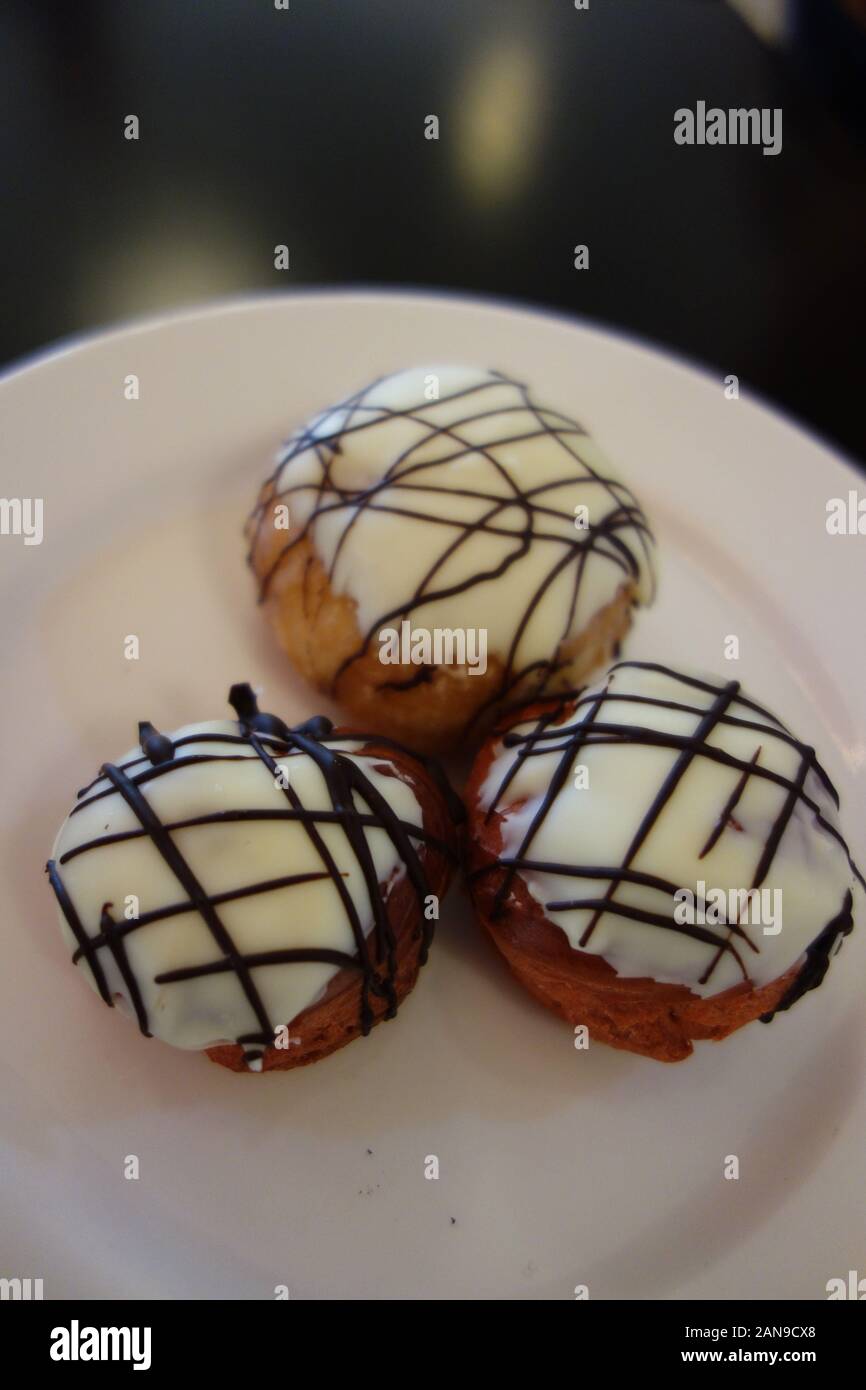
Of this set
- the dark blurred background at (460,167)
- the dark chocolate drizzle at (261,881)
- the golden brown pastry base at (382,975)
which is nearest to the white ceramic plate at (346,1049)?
the golden brown pastry base at (382,975)

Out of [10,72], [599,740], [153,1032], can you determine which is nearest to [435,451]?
[599,740]

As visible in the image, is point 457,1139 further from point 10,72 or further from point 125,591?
point 10,72

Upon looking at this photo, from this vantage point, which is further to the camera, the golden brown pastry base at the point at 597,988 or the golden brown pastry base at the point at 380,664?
the golden brown pastry base at the point at 380,664

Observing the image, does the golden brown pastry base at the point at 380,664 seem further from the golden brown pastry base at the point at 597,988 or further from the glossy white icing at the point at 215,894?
the glossy white icing at the point at 215,894

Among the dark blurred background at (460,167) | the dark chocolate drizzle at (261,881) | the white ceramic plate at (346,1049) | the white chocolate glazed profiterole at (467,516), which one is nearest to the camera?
the dark chocolate drizzle at (261,881)

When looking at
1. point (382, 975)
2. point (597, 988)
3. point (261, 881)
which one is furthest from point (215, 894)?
point (597, 988)

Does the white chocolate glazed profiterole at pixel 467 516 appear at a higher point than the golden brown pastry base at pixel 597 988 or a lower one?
higher

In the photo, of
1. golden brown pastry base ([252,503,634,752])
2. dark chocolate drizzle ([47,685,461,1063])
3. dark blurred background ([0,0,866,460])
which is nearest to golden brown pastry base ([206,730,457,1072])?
dark chocolate drizzle ([47,685,461,1063])

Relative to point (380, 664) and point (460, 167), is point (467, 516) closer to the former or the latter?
point (380, 664)
